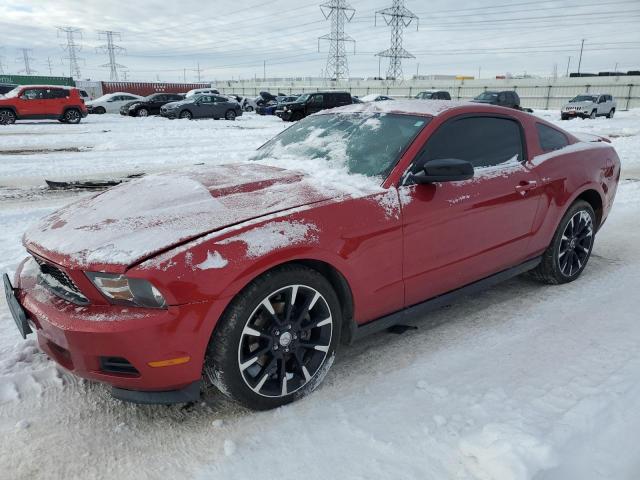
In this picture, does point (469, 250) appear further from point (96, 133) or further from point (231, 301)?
point (96, 133)

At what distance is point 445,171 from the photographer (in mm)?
2906

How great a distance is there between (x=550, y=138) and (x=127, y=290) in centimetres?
352

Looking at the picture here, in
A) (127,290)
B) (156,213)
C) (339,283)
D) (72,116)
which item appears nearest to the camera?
(127,290)

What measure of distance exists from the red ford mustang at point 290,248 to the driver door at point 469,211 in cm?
1

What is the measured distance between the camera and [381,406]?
8.44 ft

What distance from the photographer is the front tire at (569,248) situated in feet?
13.3

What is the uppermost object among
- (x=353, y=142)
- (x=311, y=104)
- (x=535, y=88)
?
(x=535, y=88)

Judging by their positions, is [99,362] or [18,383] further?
[18,383]

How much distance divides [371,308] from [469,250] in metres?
0.88

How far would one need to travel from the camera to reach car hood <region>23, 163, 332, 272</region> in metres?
2.27

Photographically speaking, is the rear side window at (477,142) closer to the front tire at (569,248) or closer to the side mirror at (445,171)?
the side mirror at (445,171)

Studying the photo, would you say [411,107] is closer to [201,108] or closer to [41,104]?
[41,104]

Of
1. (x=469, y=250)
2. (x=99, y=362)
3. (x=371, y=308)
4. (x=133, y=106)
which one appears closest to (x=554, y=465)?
(x=371, y=308)

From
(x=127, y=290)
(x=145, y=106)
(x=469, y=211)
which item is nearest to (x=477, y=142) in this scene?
Answer: (x=469, y=211)
